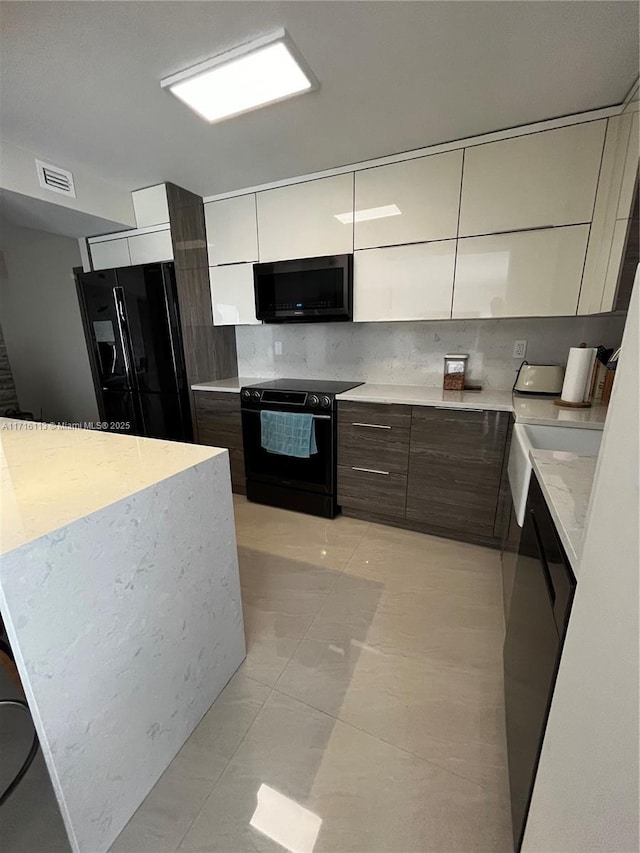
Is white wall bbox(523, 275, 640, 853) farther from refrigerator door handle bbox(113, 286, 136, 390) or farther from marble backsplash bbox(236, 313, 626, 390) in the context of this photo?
refrigerator door handle bbox(113, 286, 136, 390)

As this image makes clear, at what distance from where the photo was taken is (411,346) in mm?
2717

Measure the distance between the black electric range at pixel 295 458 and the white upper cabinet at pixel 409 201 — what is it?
1079 mm

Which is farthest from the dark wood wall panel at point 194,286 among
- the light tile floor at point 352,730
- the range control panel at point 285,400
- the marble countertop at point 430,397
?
the light tile floor at point 352,730

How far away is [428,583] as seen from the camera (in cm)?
197

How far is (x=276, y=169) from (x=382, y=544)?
2.63 m

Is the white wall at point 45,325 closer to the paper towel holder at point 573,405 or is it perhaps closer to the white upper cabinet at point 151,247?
the white upper cabinet at point 151,247

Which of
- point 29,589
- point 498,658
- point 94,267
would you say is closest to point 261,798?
point 29,589

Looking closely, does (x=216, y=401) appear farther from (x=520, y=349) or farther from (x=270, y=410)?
(x=520, y=349)

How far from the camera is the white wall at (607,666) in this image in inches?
17.3

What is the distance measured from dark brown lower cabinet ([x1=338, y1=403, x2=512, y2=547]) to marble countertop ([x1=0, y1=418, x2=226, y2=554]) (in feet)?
4.36

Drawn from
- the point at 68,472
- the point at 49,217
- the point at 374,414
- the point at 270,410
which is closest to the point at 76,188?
the point at 49,217

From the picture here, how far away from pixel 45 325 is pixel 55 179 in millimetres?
2395

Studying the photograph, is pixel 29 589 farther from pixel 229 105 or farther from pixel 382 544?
pixel 229 105

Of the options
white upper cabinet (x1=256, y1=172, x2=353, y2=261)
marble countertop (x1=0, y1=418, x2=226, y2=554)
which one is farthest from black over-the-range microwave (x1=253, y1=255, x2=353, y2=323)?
marble countertop (x1=0, y1=418, x2=226, y2=554)
